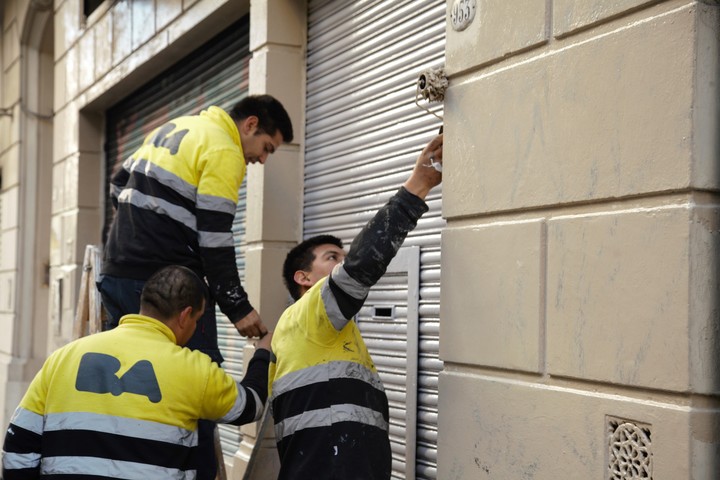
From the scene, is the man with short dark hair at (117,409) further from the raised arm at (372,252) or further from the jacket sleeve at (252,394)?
the raised arm at (372,252)

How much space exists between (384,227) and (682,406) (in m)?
1.10

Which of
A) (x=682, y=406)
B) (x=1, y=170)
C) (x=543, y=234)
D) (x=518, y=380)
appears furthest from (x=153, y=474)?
(x=1, y=170)

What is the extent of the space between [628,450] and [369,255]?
39.1 inches

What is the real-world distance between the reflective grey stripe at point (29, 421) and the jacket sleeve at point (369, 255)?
3.53 ft

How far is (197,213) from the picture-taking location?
13.9 feet

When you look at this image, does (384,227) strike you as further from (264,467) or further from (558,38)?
(264,467)

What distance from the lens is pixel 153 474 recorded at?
10.7 ft

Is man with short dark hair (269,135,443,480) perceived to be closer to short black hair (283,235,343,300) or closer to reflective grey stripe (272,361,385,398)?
reflective grey stripe (272,361,385,398)

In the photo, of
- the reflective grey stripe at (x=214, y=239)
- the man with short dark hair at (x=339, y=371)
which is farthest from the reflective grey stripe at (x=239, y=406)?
the reflective grey stripe at (x=214, y=239)

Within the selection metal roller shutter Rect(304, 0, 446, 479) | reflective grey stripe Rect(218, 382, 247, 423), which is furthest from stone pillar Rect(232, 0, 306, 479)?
reflective grey stripe Rect(218, 382, 247, 423)

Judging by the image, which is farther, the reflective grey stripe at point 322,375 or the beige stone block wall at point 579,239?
the reflective grey stripe at point 322,375

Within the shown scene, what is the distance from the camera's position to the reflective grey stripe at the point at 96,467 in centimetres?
318

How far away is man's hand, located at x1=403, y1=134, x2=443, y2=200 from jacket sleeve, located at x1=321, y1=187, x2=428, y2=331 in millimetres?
52

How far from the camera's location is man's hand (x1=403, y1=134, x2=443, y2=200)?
3.21 meters
